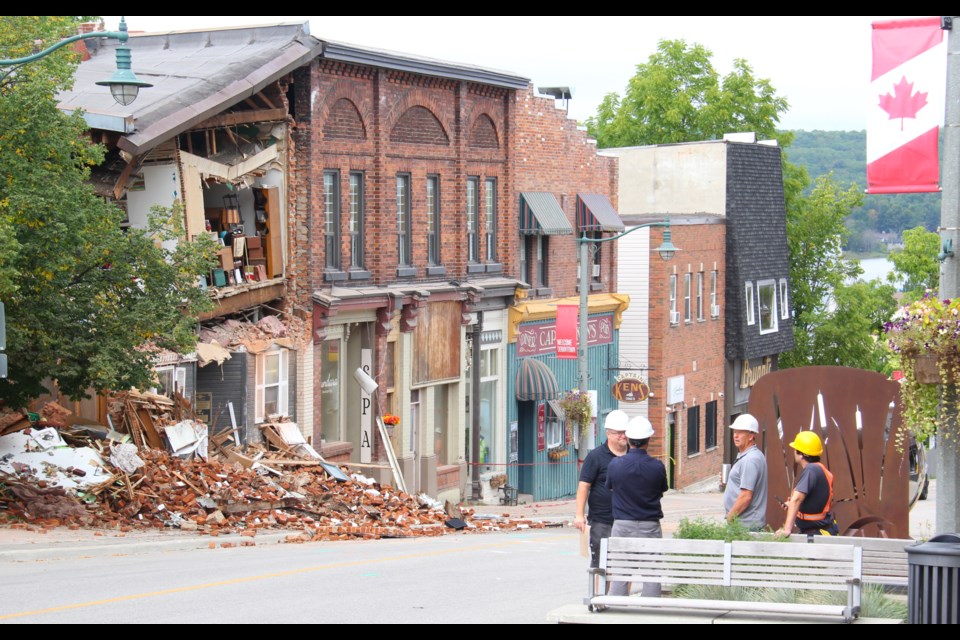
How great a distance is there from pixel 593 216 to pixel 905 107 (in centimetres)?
2665

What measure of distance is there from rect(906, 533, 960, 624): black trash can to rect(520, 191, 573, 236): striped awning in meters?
26.4

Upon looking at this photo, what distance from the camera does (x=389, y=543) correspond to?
21.9 metres

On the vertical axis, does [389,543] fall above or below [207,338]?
below

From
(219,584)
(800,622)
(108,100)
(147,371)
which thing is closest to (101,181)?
(108,100)

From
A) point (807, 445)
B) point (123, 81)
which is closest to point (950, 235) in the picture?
point (807, 445)

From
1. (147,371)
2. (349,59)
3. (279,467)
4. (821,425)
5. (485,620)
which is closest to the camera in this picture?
(485,620)


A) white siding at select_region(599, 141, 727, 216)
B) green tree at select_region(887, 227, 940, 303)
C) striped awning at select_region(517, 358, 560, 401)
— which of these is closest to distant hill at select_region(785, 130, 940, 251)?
green tree at select_region(887, 227, 940, 303)

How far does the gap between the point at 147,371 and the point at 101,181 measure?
17.6 ft

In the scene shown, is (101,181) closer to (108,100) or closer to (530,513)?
(108,100)

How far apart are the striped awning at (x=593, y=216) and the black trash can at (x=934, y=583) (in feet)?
93.9

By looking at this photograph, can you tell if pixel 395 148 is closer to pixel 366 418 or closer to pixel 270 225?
pixel 270 225

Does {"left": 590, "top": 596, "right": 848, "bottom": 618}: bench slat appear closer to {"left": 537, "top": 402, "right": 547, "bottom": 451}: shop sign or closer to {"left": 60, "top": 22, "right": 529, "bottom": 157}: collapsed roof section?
{"left": 60, "top": 22, "right": 529, "bottom": 157}: collapsed roof section

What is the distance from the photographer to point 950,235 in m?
12.2

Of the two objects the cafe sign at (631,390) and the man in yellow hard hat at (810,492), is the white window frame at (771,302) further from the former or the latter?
the man in yellow hard hat at (810,492)
